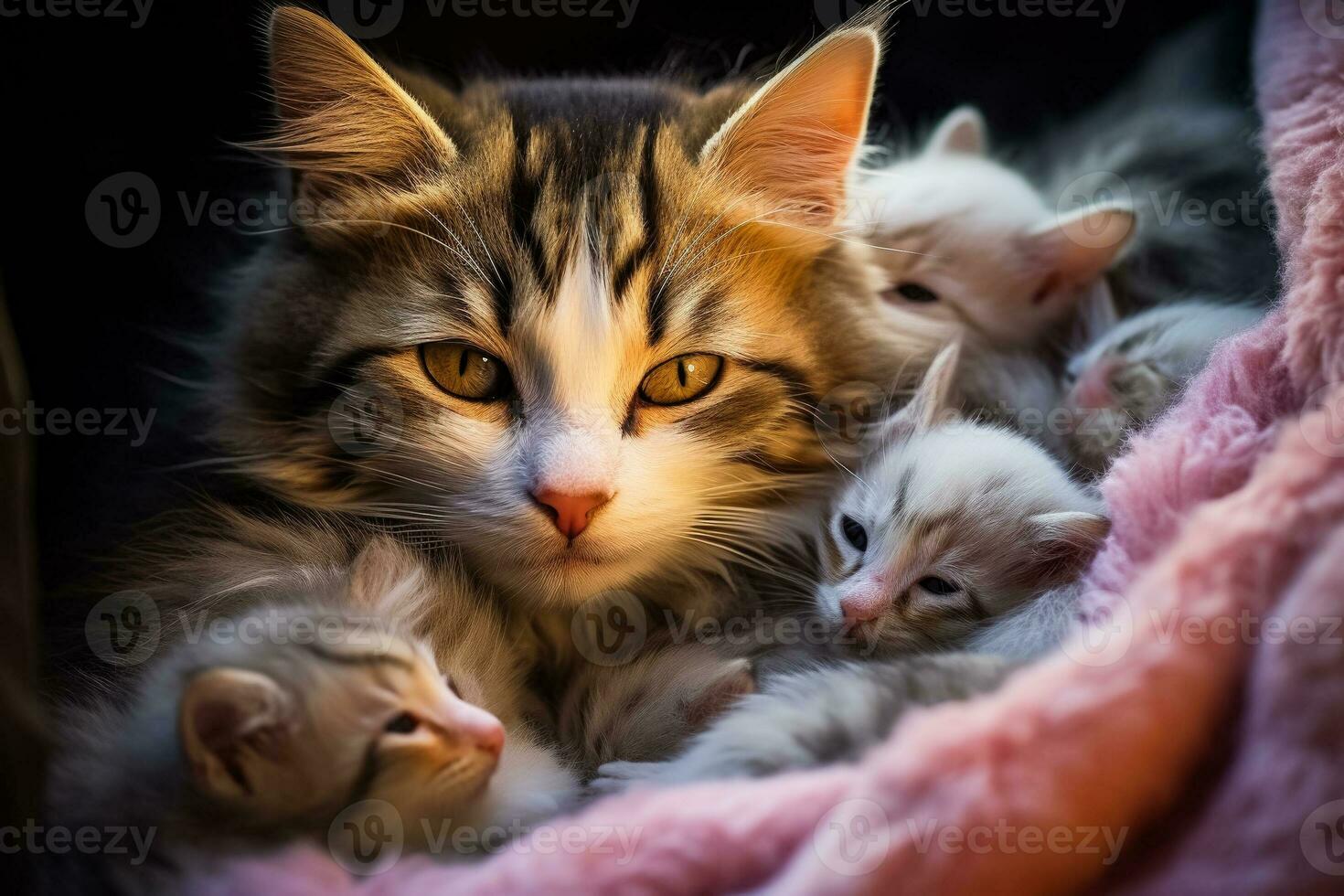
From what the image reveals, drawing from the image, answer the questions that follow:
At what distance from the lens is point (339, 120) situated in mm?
1221

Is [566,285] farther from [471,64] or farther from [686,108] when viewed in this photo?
[471,64]

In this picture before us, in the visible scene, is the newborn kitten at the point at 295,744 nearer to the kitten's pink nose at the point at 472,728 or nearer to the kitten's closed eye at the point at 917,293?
the kitten's pink nose at the point at 472,728

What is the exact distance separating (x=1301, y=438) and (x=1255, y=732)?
273mm

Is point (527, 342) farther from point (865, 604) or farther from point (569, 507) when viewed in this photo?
point (865, 604)

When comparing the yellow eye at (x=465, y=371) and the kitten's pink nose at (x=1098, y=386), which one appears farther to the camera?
the kitten's pink nose at (x=1098, y=386)

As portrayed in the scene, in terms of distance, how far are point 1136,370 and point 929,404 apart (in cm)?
30

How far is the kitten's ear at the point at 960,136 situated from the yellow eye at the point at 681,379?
0.80 meters

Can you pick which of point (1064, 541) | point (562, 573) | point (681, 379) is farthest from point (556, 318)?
point (1064, 541)

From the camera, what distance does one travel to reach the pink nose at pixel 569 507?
106 centimetres

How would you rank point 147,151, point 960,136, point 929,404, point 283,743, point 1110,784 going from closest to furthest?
point 1110,784, point 283,743, point 929,404, point 147,151, point 960,136

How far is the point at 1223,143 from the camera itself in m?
1.63

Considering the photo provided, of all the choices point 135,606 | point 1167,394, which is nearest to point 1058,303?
point 1167,394

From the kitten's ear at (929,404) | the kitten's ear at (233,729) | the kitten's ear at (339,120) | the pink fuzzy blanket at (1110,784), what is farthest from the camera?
the kitten's ear at (929,404)

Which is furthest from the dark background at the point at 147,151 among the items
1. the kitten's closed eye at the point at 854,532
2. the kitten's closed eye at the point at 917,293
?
the kitten's closed eye at the point at 854,532
